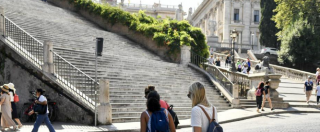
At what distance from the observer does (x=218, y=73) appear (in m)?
23.8

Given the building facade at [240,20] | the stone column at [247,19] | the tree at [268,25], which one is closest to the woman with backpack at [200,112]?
the tree at [268,25]

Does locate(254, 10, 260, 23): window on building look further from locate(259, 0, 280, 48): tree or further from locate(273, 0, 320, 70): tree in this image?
locate(273, 0, 320, 70): tree

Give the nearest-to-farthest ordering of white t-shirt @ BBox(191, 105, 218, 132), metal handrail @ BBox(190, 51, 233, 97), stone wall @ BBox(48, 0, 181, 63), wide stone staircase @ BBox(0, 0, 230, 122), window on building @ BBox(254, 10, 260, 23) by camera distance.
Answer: white t-shirt @ BBox(191, 105, 218, 132)
wide stone staircase @ BBox(0, 0, 230, 122)
metal handrail @ BBox(190, 51, 233, 97)
stone wall @ BBox(48, 0, 181, 63)
window on building @ BBox(254, 10, 260, 23)

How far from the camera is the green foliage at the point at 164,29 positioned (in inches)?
1066

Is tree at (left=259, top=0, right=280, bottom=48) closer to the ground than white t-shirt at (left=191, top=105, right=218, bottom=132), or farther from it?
farther from it

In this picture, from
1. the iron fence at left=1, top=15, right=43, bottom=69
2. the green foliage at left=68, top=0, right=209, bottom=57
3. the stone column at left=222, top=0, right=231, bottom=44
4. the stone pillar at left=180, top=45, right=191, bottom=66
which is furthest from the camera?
the stone column at left=222, top=0, right=231, bottom=44

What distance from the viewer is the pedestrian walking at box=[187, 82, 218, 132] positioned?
5.24m

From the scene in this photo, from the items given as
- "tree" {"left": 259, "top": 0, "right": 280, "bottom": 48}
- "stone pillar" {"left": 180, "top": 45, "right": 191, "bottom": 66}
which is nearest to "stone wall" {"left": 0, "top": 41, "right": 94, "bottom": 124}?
"stone pillar" {"left": 180, "top": 45, "right": 191, "bottom": 66}

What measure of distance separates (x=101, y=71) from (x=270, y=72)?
9248 mm

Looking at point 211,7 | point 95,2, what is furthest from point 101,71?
point 211,7

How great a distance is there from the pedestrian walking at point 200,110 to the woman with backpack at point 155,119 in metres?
1.08

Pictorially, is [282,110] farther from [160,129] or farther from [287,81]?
[160,129]

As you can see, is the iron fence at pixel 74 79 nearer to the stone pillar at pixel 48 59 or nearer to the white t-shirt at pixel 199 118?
the stone pillar at pixel 48 59

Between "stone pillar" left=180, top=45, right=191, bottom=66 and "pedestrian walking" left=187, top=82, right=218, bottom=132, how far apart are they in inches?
813
